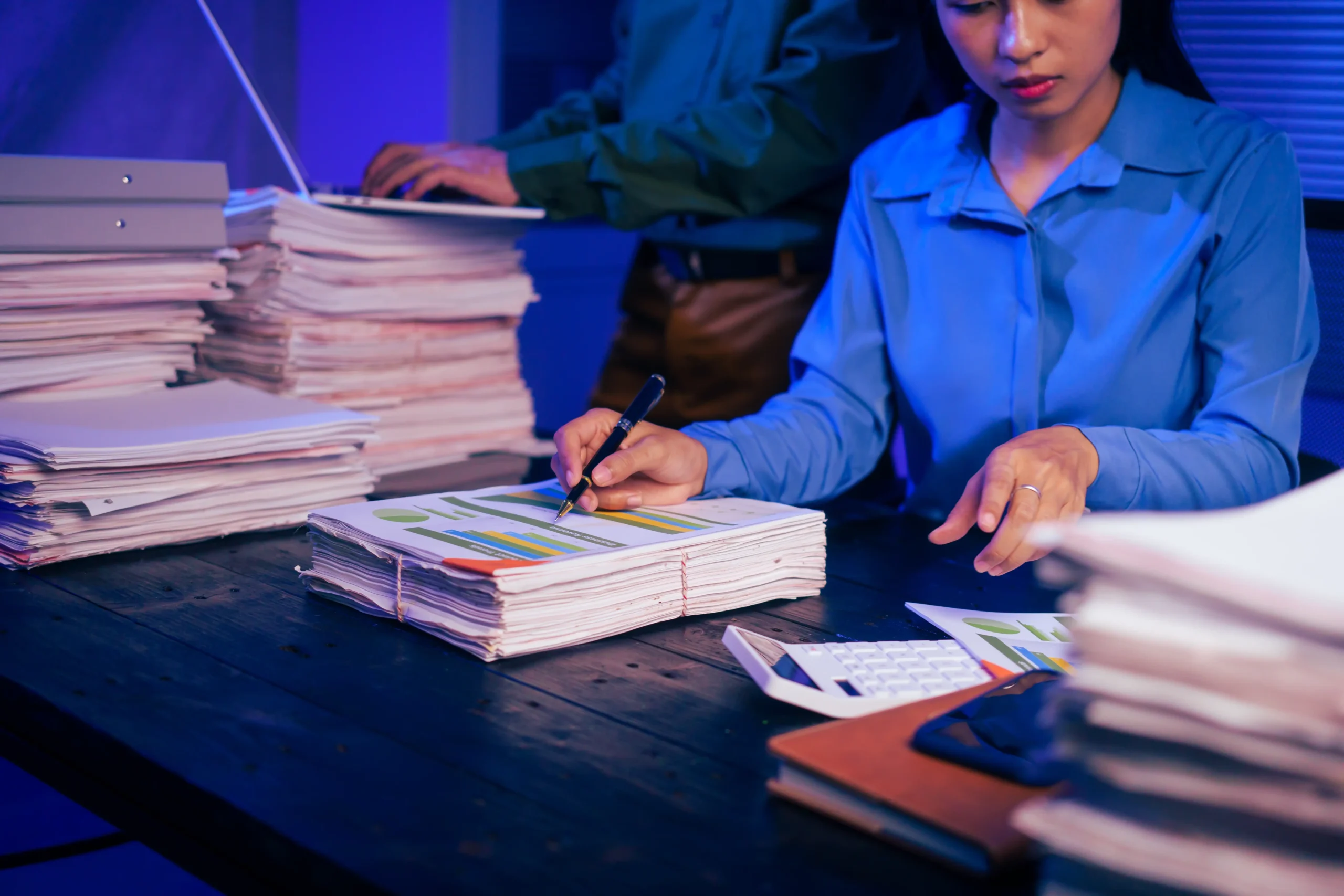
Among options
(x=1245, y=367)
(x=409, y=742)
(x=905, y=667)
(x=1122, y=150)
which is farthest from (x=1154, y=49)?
(x=409, y=742)

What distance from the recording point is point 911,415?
160cm

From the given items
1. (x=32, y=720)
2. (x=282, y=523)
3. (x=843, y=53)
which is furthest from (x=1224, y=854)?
(x=843, y=53)

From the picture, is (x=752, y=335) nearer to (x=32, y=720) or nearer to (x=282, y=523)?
(x=282, y=523)

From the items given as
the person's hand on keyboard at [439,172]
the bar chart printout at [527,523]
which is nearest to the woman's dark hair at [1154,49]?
the bar chart printout at [527,523]

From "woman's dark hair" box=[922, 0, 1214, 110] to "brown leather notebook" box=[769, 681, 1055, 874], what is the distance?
993 millimetres

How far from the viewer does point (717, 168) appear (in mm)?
1854

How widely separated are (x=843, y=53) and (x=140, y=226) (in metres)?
1.05

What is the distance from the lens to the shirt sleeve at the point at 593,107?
2.30 metres

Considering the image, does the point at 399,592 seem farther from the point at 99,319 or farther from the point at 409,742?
the point at 99,319

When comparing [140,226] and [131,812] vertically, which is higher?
[140,226]

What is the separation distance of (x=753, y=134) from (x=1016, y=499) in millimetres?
1046

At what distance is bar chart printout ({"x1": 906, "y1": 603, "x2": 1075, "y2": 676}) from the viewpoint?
864 mm

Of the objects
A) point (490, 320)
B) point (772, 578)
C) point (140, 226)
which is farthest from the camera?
point (490, 320)

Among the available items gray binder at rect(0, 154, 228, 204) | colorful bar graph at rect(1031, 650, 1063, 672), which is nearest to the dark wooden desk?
colorful bar graph at rect(1031, 650, 1063, 672)
